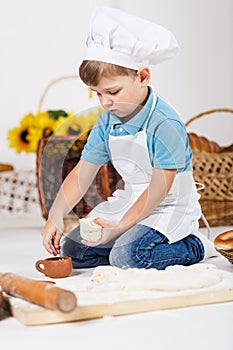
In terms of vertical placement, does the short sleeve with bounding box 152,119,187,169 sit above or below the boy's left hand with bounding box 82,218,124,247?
above

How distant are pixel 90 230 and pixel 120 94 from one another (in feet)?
1.24

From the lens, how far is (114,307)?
1576 millimetres

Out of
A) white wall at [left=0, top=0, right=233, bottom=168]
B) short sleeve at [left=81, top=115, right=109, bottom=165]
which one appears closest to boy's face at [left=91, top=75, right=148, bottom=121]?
short sleeve at [left=81, top=115, right=109, bottom=165]

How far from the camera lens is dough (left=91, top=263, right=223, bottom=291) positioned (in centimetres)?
169

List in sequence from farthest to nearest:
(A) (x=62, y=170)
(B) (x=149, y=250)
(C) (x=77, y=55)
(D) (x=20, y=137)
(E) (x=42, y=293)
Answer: (C) (x=77, y=55), (D) (x=20, y=137), (A) (x=62, y=170), (B) (x=149, y=250), (E) (x=42, y=293)

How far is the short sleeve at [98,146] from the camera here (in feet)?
6.86

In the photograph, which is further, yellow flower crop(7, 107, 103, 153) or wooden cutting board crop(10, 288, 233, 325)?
yellow flower crop(7, 107, 103, 153)

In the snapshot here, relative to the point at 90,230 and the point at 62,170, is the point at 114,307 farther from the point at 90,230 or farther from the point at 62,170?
the point at 62,170

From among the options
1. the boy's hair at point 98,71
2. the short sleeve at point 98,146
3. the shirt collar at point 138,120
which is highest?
the boy's hair at point 98,71

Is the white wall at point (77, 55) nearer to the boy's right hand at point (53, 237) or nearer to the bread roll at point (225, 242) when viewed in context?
the boy's right hand at point (53, 237)

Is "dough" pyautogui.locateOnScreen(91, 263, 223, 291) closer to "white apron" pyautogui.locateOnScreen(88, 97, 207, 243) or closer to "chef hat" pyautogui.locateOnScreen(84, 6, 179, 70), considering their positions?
"white apron" pyautogui.locateOnScreen(88, 97, 207, 243)

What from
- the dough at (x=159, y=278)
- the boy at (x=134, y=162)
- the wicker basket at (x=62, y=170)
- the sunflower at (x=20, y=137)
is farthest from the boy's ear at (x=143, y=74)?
the sunflower at (x=20, y=137)

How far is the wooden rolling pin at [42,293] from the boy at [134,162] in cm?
43

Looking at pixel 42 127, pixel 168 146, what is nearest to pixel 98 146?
pixel 168 146
